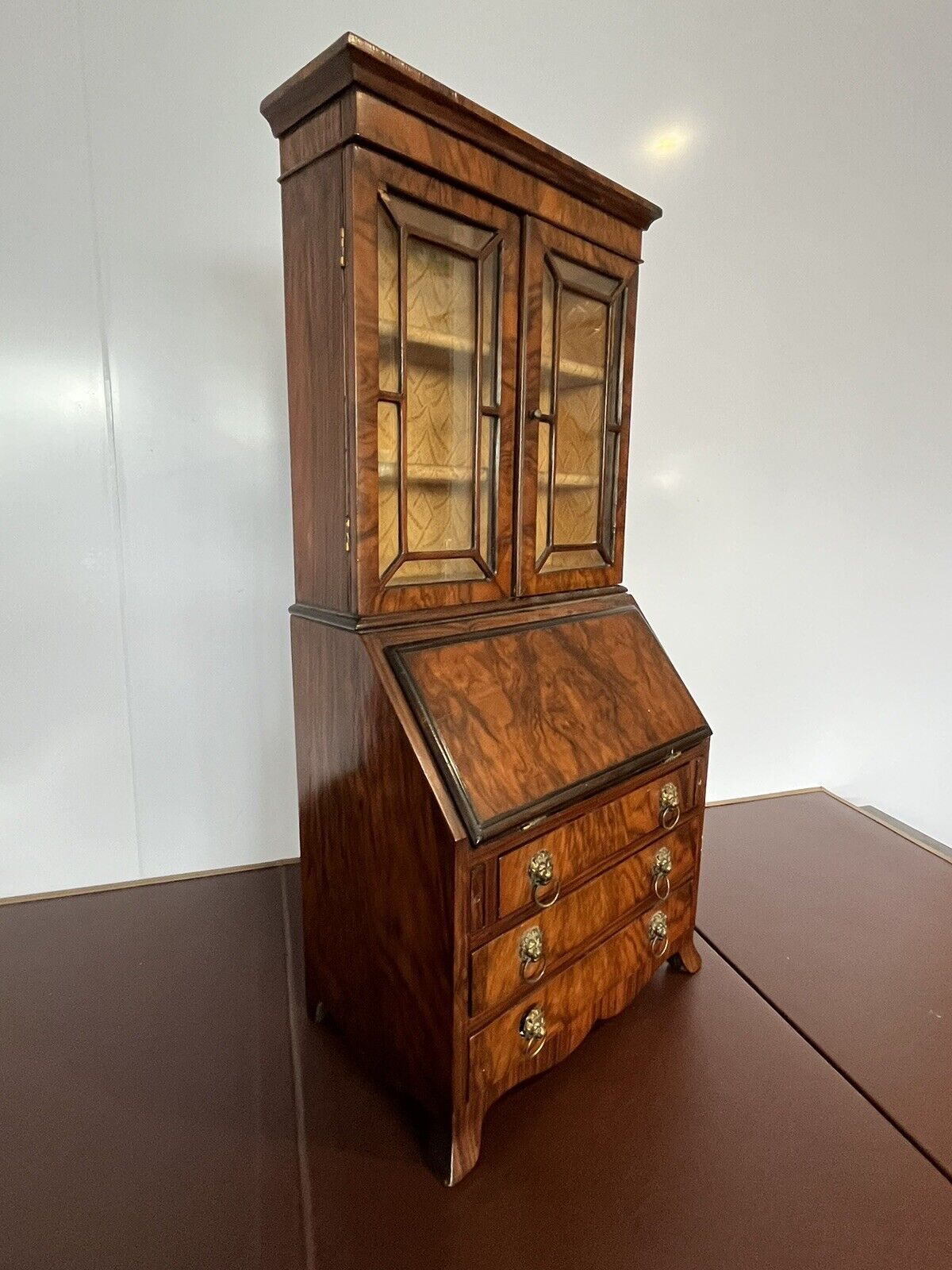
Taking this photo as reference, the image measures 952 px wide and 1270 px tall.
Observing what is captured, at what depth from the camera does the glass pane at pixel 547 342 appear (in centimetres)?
116

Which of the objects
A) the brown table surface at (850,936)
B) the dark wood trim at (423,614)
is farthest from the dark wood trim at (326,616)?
the brown table surface at (850,936)

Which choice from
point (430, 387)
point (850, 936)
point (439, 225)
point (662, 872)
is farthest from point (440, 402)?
point (850, 936)

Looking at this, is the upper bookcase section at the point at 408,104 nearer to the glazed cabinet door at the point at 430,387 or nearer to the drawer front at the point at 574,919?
the glazed cabinet door at the point at 430,387

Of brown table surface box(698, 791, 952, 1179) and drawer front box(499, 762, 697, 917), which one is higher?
drawer front box(499, 762, 697, 917)

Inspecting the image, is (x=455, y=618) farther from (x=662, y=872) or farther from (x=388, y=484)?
(x=662, y=872)

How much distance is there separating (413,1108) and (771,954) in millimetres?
835

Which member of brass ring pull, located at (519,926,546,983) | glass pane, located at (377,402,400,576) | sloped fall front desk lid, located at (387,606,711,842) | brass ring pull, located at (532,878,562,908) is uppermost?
glass pane, located at (377,402,400,576)

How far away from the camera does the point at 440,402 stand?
1.09m

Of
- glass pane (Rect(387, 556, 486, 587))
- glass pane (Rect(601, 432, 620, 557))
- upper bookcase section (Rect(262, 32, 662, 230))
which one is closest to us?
upper bookcase section (Rect(262, 32, 662, 230))

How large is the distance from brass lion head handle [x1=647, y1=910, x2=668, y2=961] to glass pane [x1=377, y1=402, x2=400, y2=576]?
812 mm

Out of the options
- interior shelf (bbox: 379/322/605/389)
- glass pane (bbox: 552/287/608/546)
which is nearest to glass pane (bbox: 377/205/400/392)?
interior shelf (bbox: 379/322/605/389)

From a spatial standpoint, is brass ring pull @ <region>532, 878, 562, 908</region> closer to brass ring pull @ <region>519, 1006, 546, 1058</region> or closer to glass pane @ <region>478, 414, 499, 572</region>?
brass ring pull @ <region>519, 1006, 546, 1058</region>

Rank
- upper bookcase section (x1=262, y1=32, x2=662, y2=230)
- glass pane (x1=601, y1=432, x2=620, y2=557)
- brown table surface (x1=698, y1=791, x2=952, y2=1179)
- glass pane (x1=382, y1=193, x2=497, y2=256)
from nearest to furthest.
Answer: upper bookcase section (x1=262, y1=32, x2=662, y2=230)
glass pane (x1=382, y1=193, x2=497, y2=256)
brown table surface (x1=698, y1=791, x2=952, y2=1179)
glass pane (x1=601, y1=432, x2=620, y2=557)

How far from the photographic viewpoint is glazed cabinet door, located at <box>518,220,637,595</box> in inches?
45.7
